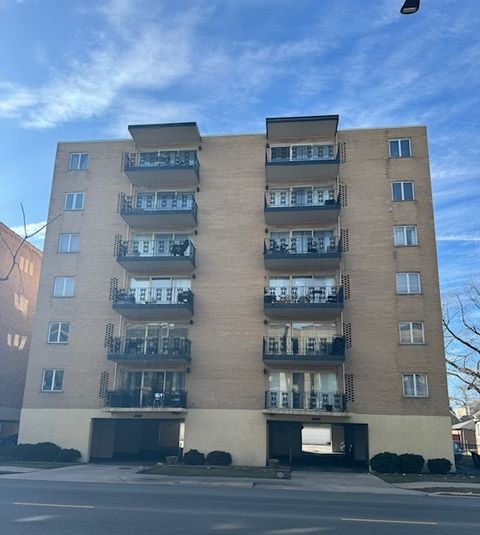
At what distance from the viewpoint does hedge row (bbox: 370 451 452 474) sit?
23.8 m

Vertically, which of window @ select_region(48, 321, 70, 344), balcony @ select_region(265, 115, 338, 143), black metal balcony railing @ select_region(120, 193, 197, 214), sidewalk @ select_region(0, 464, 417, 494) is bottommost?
sidewalk @ select_region(0, 464, 417, 494)

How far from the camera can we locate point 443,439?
24.9 m

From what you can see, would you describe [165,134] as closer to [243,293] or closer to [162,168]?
[162,168]

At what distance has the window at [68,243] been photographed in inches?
1188

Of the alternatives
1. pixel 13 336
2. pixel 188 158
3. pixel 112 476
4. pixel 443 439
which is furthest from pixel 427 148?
pixel 13 336

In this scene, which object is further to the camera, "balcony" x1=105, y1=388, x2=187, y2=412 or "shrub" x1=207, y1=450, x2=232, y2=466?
"balcony" x1=105, y1=388, x2=187, y2=412

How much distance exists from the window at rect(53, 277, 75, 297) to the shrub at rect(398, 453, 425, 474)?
62.4ft

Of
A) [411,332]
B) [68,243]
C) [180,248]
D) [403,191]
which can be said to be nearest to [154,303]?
[180,248]

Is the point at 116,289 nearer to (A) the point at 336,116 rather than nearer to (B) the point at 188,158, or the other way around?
(B) the point at 188,158

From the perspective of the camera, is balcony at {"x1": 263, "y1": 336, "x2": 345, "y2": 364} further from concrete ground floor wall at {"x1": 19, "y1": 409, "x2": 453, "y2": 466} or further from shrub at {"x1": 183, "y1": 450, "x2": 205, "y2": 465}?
shrub at {"x1": 183, "y1": 450, "x2": 205, "y2": 465}

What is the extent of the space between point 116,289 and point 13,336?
39.9 feet

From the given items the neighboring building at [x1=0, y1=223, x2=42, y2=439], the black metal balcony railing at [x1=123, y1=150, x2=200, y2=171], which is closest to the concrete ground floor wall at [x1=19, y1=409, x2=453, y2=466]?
the neighboring building at [x1=0, y1=223, x2=42, y2=439]

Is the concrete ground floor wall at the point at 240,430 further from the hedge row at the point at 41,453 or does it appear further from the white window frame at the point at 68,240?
the white window frame at the point at 68,240

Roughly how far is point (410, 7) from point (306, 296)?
65.0ft
